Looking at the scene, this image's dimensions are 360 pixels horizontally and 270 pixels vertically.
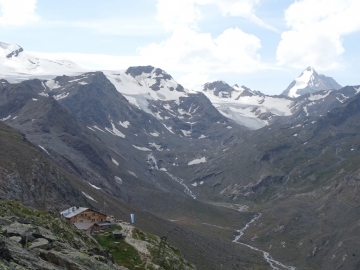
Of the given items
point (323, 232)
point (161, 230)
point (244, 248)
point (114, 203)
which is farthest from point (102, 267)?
point (323, 232)

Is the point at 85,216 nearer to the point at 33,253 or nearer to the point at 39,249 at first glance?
the point at 39,249

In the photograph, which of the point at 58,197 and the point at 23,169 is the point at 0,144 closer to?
the point at 23,169

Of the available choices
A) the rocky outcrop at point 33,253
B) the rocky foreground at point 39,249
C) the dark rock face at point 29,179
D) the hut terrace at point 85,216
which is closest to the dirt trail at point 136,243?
the hut terrace at point 85,216

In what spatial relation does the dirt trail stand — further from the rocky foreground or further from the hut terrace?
the rocky foreground

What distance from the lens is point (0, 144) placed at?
15162 centimetres

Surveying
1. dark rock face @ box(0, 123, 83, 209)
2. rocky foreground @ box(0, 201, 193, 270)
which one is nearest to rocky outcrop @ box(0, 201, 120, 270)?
rocky foreground @ box(0, 201, 193, 270)

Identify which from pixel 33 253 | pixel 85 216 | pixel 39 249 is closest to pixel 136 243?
pixel 85 216

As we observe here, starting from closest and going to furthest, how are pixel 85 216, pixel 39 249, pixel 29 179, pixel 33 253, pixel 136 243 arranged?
1. pixel 33 253
2. pixel 39 249
3. pixel 136 243
4. pixel 85 216
5. pixel 29 179

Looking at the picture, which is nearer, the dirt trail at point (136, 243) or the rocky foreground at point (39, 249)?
the rocky foreground at point (39, 249)

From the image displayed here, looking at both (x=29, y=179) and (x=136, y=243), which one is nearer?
(x=136, y=243)

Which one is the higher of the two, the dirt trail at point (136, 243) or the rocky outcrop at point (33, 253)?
the rocky outcrop at point (33, 253)

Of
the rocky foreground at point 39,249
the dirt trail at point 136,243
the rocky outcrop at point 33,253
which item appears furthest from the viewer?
the dirt trail at point 136,243

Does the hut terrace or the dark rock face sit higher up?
the hut terrace

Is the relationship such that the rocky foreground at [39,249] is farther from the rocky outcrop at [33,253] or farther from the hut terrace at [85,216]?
the hut terrace at [85,216]
